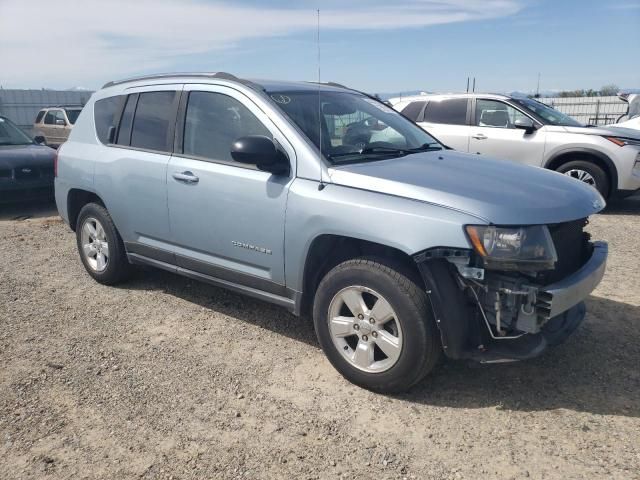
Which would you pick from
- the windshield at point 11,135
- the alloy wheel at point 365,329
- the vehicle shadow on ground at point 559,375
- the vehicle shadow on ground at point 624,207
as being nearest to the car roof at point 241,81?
the alloy wheel at point 365,329

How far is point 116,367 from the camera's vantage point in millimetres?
3602

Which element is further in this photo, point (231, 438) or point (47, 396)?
point (47, 396)

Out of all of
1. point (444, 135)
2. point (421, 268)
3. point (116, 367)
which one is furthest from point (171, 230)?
point (444, 135)

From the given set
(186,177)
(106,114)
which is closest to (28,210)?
(106,114)

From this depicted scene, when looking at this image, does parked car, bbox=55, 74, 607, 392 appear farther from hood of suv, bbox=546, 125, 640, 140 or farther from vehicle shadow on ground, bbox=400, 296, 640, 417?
hood of suv, bbox=546, 125, 640, 140

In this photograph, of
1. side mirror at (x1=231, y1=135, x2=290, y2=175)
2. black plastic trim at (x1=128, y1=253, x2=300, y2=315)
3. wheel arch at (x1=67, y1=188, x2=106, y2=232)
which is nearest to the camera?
side mirror at (x1=231, y1=135, x2=290, y2=175)

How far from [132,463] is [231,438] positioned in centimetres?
49

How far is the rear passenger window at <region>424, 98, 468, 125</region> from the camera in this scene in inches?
351

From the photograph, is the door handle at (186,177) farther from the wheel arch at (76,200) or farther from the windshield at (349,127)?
the wheel arch at (76,200)

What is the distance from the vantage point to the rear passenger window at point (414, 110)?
930 centimetres

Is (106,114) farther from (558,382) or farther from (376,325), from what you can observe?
(558,382)

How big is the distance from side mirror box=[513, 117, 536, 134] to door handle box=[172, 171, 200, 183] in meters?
6.06

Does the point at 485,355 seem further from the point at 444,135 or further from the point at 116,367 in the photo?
the point at 444,135

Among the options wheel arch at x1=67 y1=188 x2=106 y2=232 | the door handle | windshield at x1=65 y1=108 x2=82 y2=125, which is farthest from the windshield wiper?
windshield at x1=65 y1=108 x2=82 y2=125
